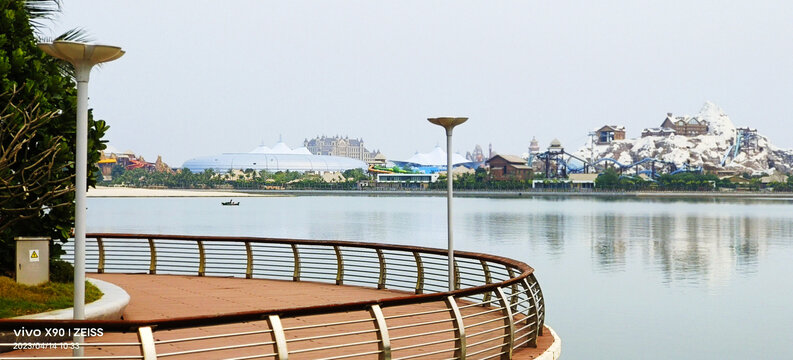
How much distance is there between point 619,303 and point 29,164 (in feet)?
95.0

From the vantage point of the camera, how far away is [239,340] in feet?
39.9

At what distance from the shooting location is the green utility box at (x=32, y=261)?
13.6 metres

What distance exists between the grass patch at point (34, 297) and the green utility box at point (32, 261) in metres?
0.14

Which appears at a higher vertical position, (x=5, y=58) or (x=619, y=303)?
(x=5, y=58)

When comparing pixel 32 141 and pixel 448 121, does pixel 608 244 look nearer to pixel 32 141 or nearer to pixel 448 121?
pixel 448 121

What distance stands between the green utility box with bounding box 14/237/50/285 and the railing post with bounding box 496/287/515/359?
6.80 metres

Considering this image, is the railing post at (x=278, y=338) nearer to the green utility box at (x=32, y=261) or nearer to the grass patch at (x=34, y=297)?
the grass patch at (x=34, y=297)

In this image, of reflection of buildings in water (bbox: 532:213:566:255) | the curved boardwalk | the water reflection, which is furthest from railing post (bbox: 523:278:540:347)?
reflection of buildings in water (bbox: 532:213:566:255)

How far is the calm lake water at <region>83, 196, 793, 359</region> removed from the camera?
100 feet

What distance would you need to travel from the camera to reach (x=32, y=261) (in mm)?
13742

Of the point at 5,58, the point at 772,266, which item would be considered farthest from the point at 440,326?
the point at 772,266

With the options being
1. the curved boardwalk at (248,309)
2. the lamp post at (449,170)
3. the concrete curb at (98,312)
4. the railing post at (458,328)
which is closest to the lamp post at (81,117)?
the curved boardwalk at (248,309)

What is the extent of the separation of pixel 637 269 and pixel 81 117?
4772 centimetres

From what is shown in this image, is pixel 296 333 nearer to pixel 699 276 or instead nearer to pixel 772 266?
pixel 699 276
